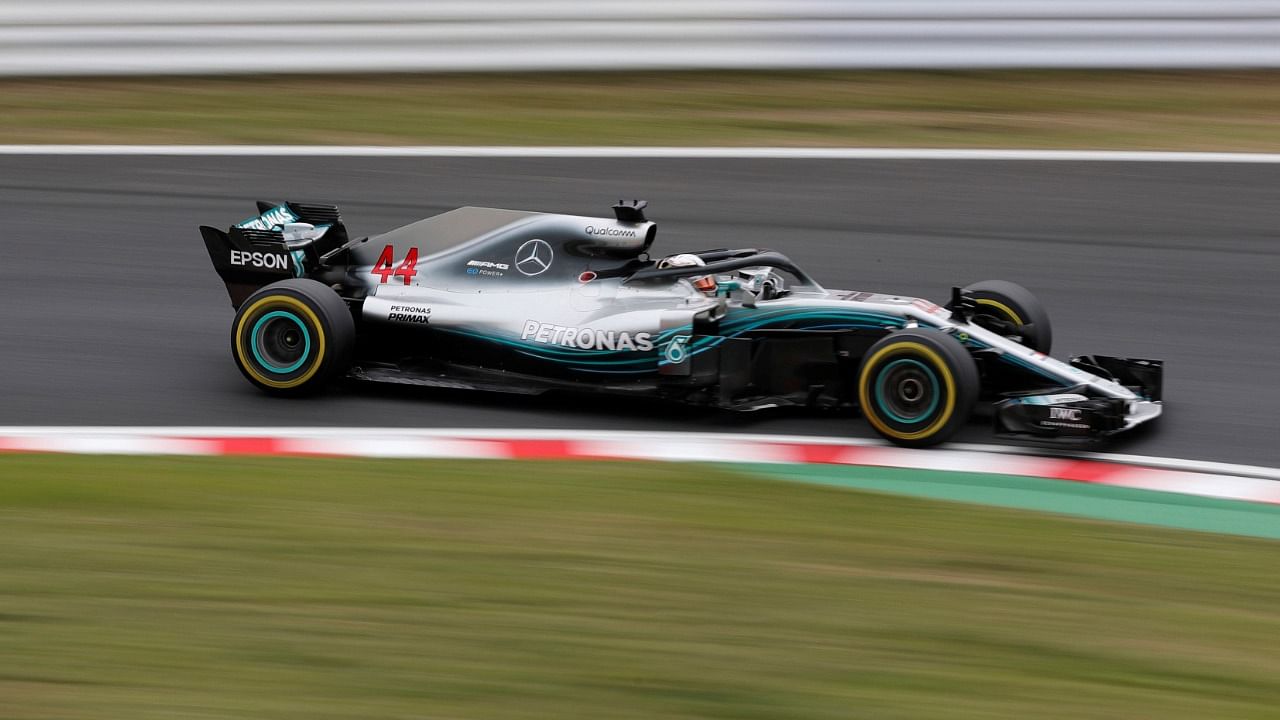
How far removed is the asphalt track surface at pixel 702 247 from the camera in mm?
8484

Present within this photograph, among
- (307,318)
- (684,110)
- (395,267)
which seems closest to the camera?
(307,318)

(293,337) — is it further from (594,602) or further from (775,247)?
(775,247)

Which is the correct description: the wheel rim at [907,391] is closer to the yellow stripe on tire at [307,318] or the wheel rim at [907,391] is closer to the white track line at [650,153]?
the yellow stripe on tire at [307,318]

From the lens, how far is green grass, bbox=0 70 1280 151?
1334cm

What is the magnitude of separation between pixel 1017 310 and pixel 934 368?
117 centimetres

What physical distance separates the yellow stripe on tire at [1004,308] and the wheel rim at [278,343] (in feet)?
11.5

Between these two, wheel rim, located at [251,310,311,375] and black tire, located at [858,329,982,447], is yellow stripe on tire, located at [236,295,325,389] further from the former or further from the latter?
black tire, located at [858,329,982,447]

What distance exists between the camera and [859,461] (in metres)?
7.62

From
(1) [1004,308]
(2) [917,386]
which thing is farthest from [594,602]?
(1) [1004,308]

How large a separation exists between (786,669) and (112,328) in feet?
20.3

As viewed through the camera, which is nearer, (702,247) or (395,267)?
(395,267)

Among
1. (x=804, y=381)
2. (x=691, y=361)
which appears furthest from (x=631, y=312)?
(x=804, y=381)

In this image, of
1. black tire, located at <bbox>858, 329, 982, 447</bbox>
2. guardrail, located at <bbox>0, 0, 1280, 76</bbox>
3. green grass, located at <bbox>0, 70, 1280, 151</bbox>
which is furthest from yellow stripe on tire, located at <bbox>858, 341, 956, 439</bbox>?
guardrail, located at <bbox>0, 0, 1280, 76</bbox>

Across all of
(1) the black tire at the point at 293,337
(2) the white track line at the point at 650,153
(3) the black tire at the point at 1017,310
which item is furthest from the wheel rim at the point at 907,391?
(2) the white track line at the point at 650,153
